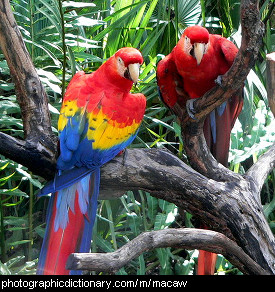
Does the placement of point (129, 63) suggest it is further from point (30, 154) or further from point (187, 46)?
→ point (30, 154)

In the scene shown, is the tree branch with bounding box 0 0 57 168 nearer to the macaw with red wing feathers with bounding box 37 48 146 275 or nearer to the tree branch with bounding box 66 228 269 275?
the macaw with red wing feathers with bounding box 37 48 146 275

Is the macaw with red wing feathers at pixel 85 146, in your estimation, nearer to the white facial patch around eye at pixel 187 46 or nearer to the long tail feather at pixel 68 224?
the long tail feather at pixel 68 224

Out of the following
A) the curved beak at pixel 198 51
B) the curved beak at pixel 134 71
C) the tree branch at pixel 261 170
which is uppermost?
the curved beak at pixel 198 51

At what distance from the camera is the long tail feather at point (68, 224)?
1.37 metres

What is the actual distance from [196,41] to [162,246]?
695mm

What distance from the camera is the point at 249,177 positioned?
157cm

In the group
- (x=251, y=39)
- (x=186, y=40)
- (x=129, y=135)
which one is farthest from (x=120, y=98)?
(x=251, y=39)

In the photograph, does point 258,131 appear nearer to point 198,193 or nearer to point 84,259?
point 198,193

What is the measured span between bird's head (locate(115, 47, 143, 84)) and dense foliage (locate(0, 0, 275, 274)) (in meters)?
0.26

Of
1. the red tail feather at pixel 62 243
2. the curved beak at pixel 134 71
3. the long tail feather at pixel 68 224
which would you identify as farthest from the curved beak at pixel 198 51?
the red tail feather at pixel 62 243

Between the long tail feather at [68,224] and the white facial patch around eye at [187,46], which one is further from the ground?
the white facial patch around eye at [187,46]

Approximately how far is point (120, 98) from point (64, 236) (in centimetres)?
43

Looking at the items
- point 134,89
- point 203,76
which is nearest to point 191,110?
point 203,76

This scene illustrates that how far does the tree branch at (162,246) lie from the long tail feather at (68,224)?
0.29 metres
